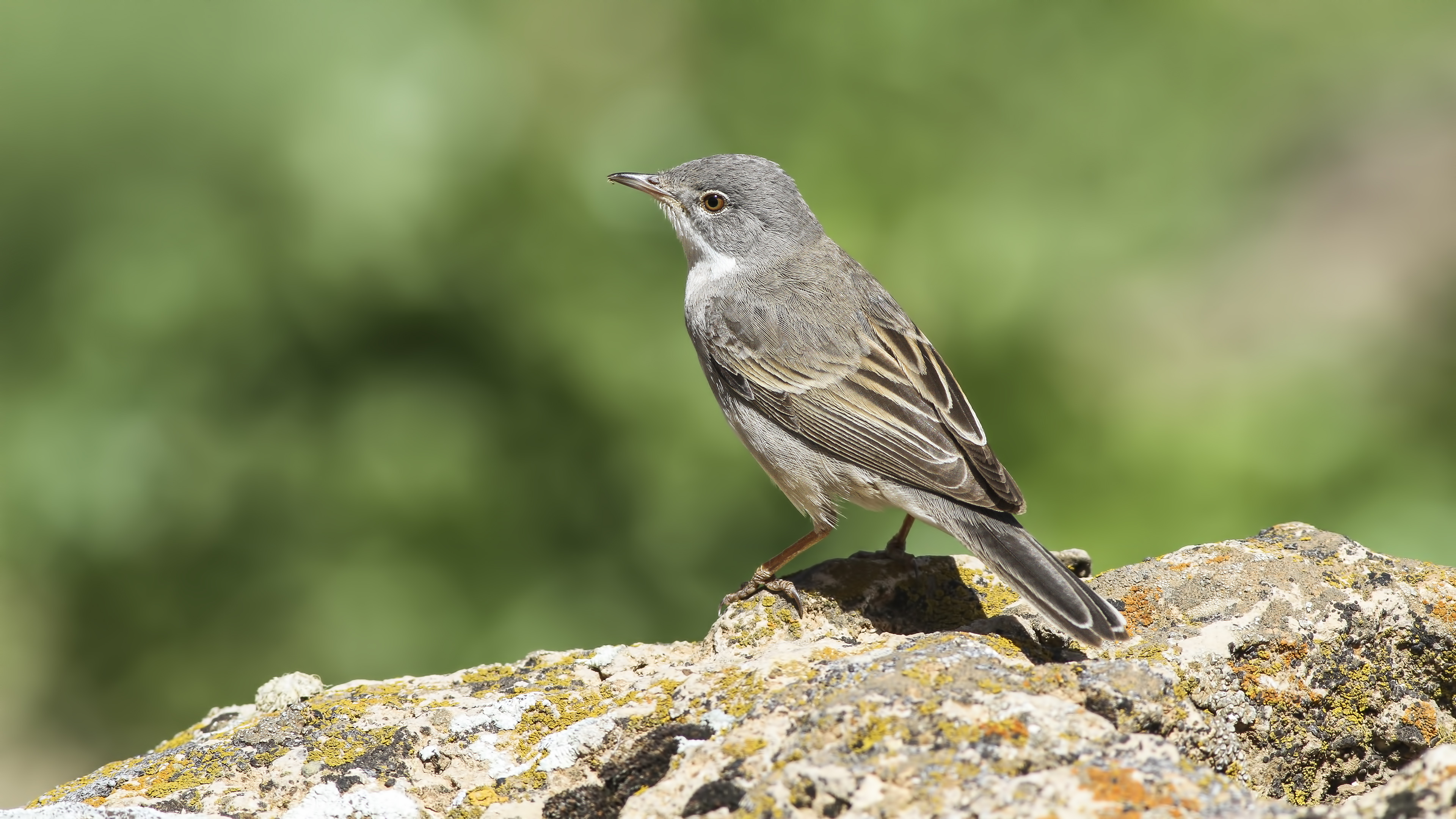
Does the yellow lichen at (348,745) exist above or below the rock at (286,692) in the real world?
below

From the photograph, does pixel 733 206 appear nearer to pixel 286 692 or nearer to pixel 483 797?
pixel 286 692

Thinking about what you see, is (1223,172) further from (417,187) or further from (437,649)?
(437,649)

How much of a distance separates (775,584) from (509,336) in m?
2.83

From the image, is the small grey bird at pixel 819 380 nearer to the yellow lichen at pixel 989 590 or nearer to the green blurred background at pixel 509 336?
the yellow lichen at pixel 989 590

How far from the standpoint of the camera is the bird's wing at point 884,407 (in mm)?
4729

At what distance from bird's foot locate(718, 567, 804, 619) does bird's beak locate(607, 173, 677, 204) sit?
2.38 meters

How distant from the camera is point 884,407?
5.17 meters

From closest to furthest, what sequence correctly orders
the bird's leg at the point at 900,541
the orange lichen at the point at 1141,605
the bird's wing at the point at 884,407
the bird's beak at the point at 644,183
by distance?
the orange lichen at the point at 1141,605, the bird's wing at the point at 884,407, the bird's leg at the point at 900,541, the bird's beak at the point at 644,183

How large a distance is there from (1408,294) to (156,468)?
8396mm

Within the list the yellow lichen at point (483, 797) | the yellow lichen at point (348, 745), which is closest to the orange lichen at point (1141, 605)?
the yellow lichen at point (483, 797)

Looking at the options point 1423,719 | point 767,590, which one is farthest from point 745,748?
point 1423,719

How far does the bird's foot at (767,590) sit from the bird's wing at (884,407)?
670mm

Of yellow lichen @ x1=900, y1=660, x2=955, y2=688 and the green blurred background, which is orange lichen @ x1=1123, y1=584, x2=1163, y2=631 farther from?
the green blurred background

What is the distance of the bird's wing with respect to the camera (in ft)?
15.5
